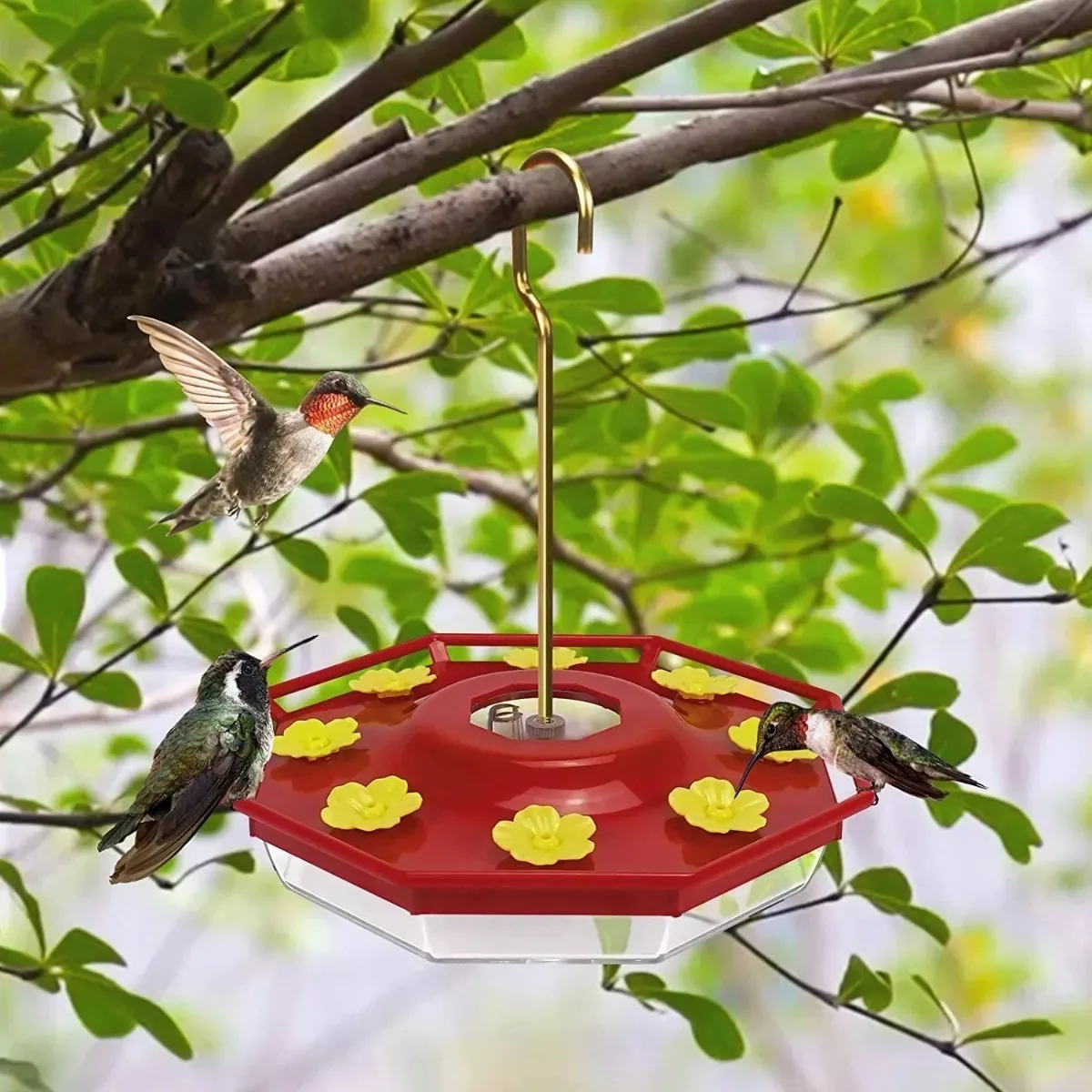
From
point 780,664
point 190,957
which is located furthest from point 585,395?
point 190,957

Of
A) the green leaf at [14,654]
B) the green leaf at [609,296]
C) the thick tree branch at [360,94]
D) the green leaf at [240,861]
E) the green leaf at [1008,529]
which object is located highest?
the thick tree branch at [360,94]

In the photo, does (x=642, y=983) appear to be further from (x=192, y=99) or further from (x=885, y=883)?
(x=192, y=99)

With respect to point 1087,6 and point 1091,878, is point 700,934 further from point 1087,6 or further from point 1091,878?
point 1091,878

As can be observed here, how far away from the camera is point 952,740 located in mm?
689

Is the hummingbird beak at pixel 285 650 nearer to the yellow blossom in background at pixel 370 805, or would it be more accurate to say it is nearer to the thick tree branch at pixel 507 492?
the yellow blossom in background at pixel 370 805

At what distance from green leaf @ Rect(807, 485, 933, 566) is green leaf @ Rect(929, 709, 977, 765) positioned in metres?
0.09

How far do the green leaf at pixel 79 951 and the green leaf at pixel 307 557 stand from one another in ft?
0.73

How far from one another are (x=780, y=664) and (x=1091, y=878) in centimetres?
132

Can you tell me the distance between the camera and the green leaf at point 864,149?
774 mm

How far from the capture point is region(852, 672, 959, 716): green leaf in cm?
68

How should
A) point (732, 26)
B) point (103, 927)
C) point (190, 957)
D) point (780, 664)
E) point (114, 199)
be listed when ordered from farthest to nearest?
point (190, 957) < point (103, 927) < point (780, 664) < point (114, 199) < point (732, 26)

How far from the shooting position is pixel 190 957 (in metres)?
1.87

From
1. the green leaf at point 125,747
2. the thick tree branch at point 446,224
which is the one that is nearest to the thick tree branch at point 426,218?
the thick tree branch at point 446,224

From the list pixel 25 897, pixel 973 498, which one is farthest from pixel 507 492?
pixel 25 897
